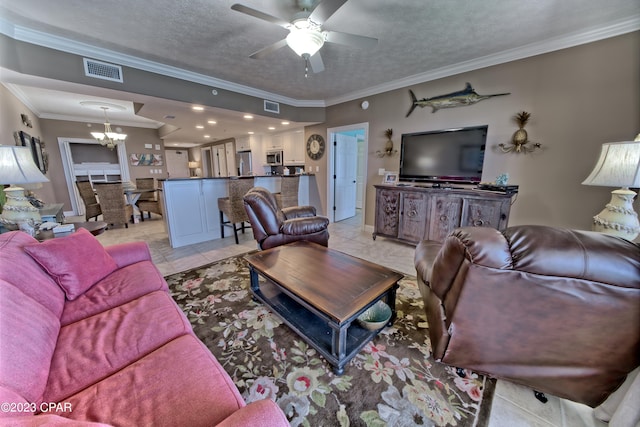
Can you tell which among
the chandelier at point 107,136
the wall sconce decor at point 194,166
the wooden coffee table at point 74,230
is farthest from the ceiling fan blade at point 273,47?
the wall sconce decor at point 194,166

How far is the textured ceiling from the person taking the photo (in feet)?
6.34

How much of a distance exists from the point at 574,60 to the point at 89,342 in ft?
15.0

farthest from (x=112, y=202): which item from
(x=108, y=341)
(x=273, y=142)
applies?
(x=108, y=341)

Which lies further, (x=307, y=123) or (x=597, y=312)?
(x=307, y=123)

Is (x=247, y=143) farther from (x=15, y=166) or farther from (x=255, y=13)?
Result: (x=255, y=13)

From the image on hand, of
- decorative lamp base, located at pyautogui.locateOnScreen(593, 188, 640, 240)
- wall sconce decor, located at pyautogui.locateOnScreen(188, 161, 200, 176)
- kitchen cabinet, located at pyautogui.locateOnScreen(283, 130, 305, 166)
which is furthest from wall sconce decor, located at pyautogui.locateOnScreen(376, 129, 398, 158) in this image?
wall sconce decor, located at pyautogui.locateOnScreen(188, 161, 200, 176)

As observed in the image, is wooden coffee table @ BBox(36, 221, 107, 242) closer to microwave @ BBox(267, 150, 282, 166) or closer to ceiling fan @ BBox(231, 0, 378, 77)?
ceiling fan @ BBox(231, 0, 378, 77)

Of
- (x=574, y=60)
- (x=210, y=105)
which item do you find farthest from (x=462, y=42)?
(x=210, y=105)

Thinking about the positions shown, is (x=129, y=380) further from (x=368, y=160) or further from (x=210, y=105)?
(x=368, y=160)

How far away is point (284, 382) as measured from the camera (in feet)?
4.27

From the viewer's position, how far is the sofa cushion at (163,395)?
68 centimetres

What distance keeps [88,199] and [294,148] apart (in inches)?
168

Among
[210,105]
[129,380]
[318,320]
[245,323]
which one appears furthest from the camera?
[210,105]

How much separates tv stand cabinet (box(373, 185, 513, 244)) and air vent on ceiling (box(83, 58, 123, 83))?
3.76 meters
